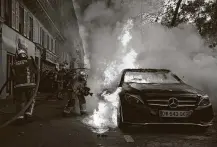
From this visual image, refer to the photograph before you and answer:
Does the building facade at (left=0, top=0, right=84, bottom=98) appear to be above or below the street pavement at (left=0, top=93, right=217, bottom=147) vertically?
above

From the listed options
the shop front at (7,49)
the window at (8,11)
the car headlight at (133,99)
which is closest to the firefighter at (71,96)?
the car headlight at (133,99)

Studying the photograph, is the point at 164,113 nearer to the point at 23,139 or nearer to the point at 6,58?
the point at 23,139

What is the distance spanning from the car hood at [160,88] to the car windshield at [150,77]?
1.55 ft

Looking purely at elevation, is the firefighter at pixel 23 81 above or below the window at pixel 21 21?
below

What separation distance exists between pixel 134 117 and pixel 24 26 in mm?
17210

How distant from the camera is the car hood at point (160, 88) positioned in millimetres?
7707

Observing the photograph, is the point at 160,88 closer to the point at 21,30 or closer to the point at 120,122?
the point at 120,122

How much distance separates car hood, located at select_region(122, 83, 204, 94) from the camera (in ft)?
25.3

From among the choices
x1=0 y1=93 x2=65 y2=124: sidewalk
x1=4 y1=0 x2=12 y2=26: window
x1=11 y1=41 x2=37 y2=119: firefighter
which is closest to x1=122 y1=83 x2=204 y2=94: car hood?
x1=11 y1=41 x2=37 y2=119: firefighter

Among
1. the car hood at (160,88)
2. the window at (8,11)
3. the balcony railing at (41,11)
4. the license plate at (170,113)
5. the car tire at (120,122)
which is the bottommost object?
the car tire at (120,122)

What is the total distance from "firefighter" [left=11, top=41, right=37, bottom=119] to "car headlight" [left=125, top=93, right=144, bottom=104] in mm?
2657

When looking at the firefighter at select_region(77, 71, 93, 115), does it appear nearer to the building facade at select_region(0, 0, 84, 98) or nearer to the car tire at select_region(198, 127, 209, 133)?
the building facade at select_region(0, 0, 84, 98)

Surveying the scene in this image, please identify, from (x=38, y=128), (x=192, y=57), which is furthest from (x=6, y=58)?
(x=38, y=128)

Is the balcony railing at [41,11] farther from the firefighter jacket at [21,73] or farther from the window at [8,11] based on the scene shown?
the firefighter jacket at [21,73]
